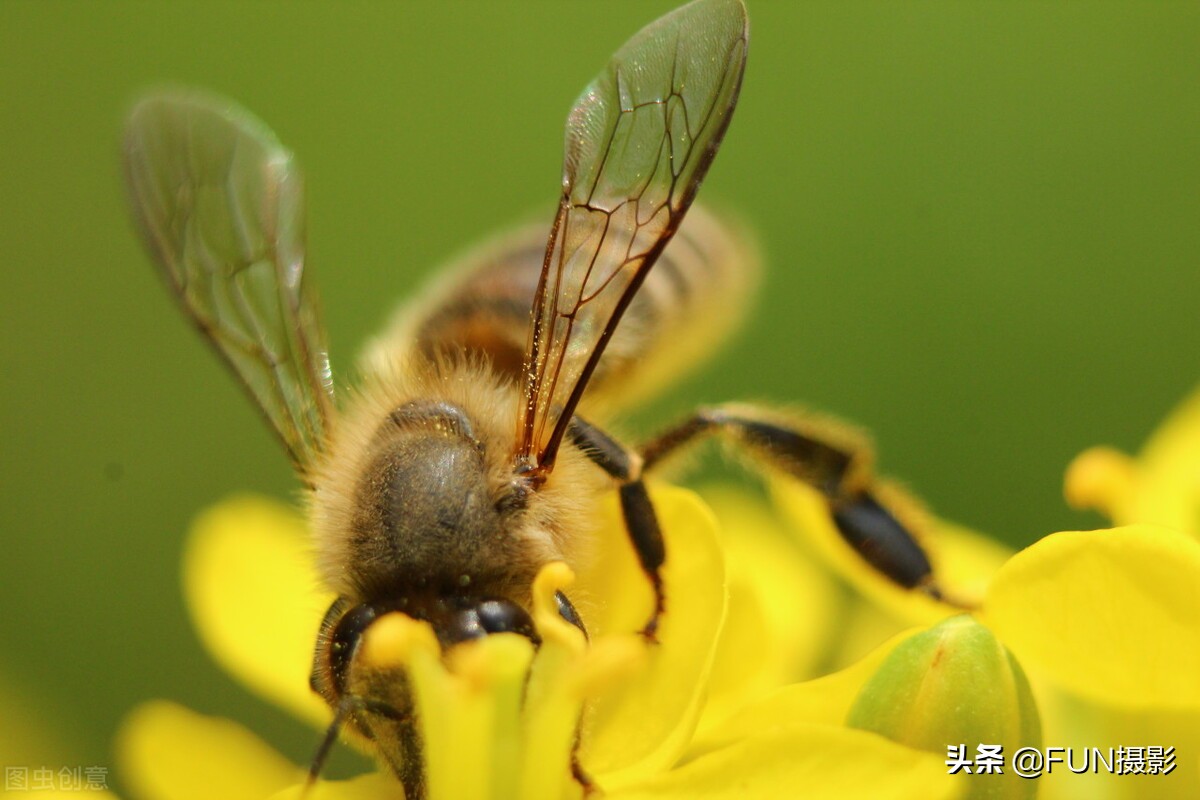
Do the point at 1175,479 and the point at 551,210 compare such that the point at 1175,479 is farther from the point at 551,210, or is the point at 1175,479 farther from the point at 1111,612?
the point at 551,210

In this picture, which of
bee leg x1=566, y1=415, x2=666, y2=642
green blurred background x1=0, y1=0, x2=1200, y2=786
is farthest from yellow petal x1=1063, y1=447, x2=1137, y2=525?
green blurred background x1=0, y1=0, x2=1200, y2=786

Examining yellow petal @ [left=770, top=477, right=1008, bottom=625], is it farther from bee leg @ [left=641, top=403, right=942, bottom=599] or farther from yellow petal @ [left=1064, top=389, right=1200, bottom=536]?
yellow petal @ [left=1064, top=389, right=1200, bottom=536]

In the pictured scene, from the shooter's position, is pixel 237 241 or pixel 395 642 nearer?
pixel 395 642

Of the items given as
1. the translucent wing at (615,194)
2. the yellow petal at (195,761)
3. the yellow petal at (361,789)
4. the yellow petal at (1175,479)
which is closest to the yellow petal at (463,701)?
the yellow petal at (361,789)

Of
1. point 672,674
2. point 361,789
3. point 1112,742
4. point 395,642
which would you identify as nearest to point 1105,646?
point 1112,742

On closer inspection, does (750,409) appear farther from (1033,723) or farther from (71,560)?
(71,560)

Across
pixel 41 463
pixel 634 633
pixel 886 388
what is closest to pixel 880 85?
pixel 886 388
